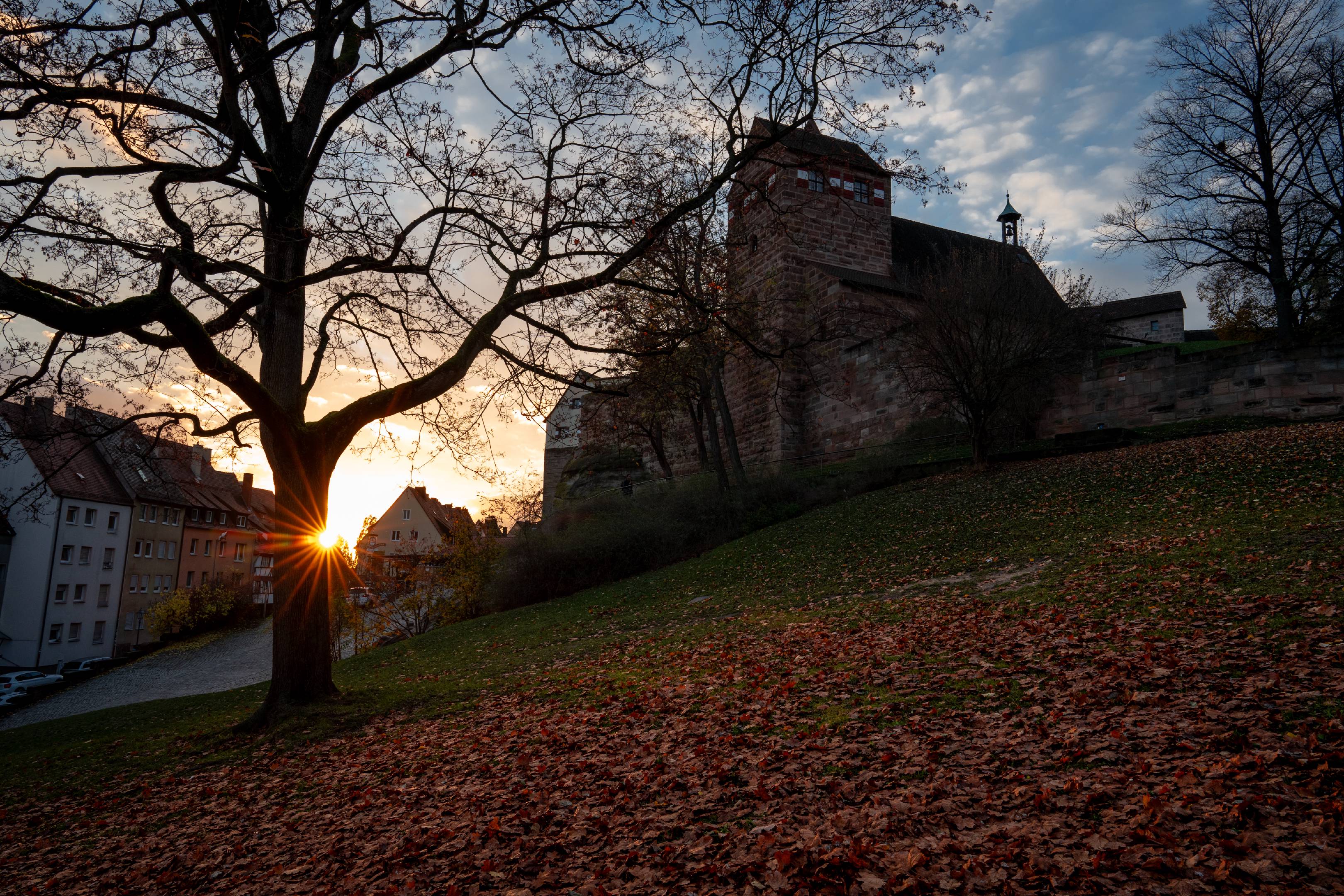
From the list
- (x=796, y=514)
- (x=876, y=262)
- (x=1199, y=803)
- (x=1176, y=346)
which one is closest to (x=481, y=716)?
(x=1199, y=803)

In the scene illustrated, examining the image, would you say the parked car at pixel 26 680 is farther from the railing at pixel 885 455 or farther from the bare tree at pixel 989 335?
the bare tree at pixel 989 335

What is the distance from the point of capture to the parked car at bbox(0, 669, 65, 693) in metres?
28.8

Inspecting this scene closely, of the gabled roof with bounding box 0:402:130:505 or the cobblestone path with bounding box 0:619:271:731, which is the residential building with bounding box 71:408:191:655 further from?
the cobblestone path with bounding box 0:619:271:731

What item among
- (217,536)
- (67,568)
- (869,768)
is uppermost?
(217,536)

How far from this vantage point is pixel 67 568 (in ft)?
127

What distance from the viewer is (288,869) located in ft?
16.0

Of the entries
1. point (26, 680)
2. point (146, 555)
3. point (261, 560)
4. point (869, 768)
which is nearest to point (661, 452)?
point (26, 680)

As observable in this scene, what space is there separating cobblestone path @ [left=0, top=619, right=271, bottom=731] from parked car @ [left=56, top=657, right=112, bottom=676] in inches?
36.9

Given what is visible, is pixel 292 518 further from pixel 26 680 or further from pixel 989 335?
pixel 26 680

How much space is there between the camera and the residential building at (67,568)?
121ft

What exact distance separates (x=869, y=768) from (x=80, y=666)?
43.4 metres

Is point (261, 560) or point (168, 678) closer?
point (168, 678)

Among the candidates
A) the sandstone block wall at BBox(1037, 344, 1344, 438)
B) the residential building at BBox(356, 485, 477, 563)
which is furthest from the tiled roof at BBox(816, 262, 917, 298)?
the residential building at BBox(356, 485, 477, 563)

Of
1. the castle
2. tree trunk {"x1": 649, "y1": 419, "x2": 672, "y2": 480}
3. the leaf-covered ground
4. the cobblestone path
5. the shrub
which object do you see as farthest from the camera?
the shrub
